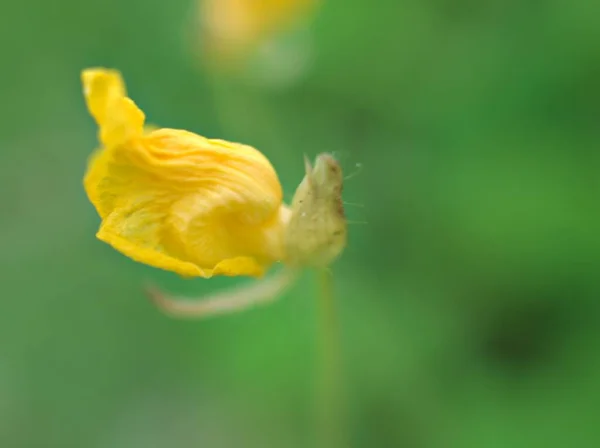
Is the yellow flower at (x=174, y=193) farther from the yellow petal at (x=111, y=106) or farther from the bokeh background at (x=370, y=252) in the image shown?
the bokeh background at (x=370, y=252)

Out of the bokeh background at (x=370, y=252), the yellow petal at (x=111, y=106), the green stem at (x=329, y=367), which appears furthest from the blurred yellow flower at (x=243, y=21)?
the yellow petal at (x=111, y=106)

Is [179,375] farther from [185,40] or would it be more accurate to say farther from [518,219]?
[185,40]

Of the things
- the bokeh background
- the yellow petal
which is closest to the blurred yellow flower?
the bokeh background

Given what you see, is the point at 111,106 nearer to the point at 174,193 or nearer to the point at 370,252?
the point at 174,193

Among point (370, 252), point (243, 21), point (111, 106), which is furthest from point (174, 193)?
point (243, 21)

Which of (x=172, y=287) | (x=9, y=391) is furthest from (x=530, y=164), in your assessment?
(x=9, y=391)

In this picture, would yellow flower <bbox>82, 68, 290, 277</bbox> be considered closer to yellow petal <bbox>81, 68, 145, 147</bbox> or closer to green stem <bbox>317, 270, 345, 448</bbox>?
yellow petal <bbox>81, 68, 145, 147</bbox>
